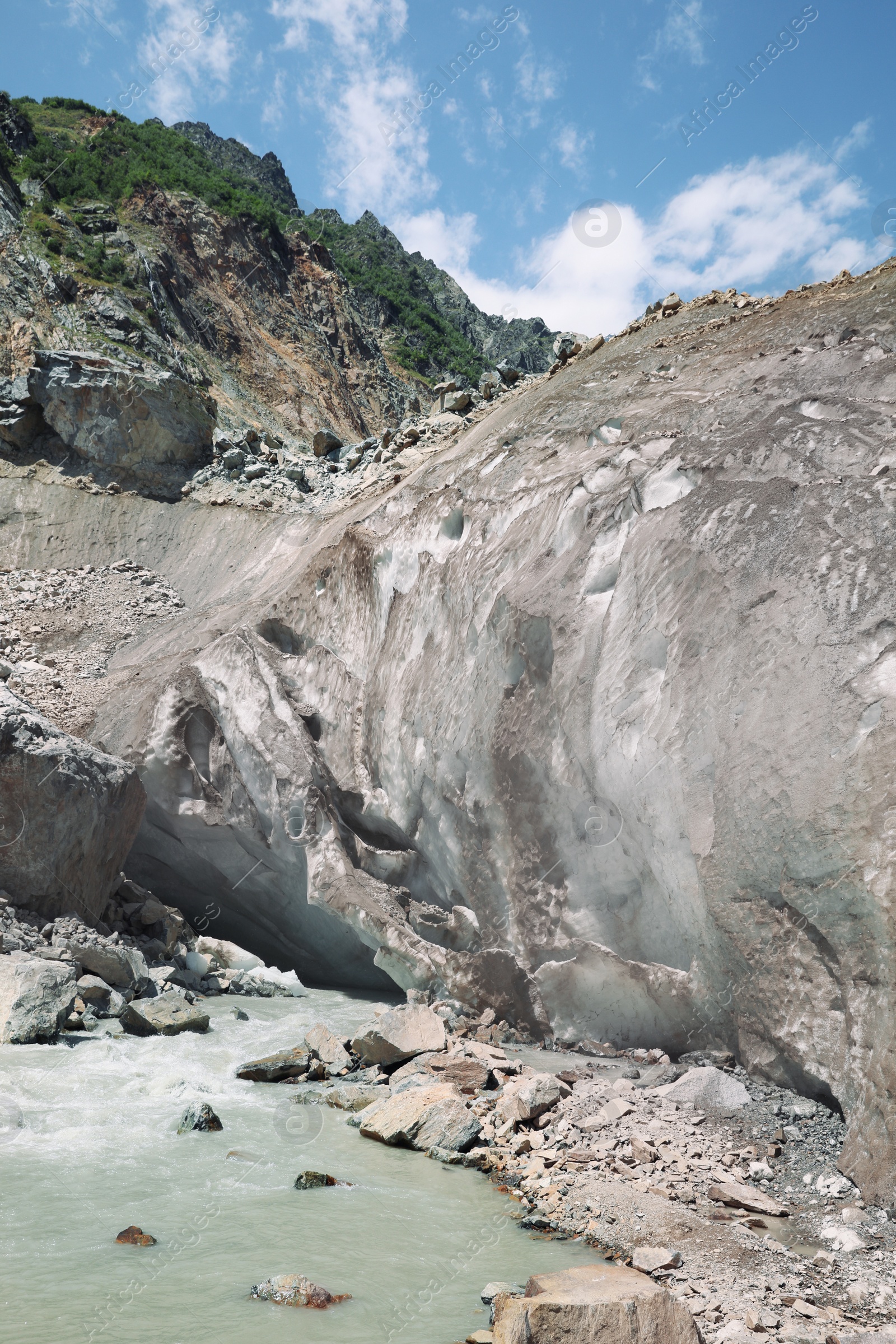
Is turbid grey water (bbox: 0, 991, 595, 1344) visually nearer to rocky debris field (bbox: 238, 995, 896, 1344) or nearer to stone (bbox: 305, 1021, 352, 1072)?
rocky debris field (bbox: 238, 995, 896, 1344)

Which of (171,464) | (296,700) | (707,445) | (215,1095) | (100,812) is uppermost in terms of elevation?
(171,464)

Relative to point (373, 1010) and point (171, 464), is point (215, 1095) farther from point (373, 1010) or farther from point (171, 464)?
point (171, 464)

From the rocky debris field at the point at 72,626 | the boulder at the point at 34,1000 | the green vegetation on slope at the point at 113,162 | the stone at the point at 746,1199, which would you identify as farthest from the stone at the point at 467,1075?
the green vegetation on slope at the point at 113,162

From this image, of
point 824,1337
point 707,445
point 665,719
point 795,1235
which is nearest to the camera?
point 824,1337

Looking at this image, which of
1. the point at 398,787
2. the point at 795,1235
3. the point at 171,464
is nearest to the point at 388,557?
the point at 398,787

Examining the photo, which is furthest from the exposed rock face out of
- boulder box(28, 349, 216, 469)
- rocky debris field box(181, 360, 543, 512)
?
boulder box(28, 349, 216, 469)

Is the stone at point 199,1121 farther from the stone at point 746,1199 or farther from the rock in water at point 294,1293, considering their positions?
the stone at point 746,1199

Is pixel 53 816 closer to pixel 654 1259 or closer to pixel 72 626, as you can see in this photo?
pixel 654 1259

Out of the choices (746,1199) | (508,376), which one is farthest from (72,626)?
(746,1199)

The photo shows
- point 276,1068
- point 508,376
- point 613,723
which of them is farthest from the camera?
point 508,376

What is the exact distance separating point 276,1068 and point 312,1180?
190 centimetres

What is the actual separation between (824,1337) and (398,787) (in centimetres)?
660

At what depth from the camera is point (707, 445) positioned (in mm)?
7887

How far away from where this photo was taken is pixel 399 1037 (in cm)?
714
